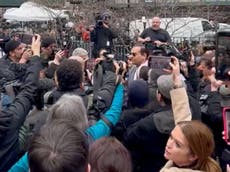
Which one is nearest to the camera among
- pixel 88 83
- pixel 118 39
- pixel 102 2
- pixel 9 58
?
pixel 88 83

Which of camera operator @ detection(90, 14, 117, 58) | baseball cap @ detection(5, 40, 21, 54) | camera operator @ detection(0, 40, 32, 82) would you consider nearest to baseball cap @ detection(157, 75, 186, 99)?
camera operator @ detection(0, 40, 32, 82)

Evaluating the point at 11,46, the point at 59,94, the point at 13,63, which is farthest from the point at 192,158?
the point at 11,46

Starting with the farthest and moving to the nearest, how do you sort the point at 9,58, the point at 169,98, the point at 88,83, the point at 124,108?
the point at 9,58
the point at 88,83
the point at 124,108
the point at 169,98

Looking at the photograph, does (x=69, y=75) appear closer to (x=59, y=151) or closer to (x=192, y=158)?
(x=192, y=158)

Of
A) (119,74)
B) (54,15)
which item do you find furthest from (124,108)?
(54,15)

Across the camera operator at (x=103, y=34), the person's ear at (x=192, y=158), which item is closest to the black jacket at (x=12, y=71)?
the person's ear at (x=192, y=158)

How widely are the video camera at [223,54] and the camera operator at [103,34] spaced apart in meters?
9.51

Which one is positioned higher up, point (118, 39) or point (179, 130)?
point (179, 130)

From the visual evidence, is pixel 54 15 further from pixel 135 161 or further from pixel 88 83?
pixel 135 161

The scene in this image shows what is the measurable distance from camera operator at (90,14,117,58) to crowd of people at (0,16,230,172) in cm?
744

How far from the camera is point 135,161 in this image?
16.1ft

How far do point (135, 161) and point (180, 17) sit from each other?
46.9ft

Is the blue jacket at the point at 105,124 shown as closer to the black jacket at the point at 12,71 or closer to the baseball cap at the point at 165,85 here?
the baseball cap at the point at 165,85

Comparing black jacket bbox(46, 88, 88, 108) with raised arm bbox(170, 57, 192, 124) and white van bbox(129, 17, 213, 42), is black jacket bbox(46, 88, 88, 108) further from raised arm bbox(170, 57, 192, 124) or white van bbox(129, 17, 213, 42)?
white van bbox(129, 17, 213, 42)
